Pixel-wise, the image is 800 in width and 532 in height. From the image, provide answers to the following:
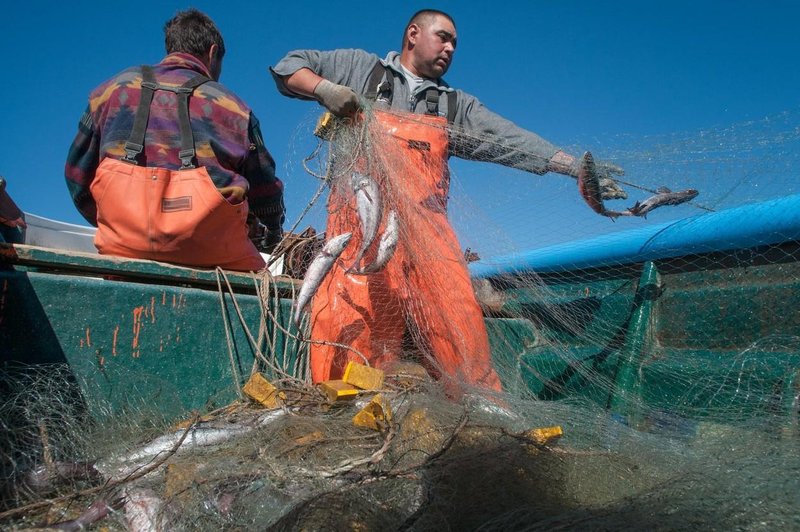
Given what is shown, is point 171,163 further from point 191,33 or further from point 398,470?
point 398,470

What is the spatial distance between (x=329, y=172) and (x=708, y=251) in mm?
2293

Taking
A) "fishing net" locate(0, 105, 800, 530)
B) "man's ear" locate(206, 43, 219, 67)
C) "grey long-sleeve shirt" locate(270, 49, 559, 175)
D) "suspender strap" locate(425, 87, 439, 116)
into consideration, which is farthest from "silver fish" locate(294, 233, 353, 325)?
"man's ear" locate(206, 43, 219, 67)

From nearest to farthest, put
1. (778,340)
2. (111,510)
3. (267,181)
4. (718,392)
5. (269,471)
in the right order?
(111,510), (269,471), (718,392), (778,340), (267,181)

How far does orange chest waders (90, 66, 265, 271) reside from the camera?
257 centimetres

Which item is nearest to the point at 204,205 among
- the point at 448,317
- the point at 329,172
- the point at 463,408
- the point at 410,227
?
the point at 329,172

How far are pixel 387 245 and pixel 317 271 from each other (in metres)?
0.39

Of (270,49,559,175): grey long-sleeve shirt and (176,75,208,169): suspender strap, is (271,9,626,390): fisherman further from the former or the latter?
(176,75,208,169): suspender strap

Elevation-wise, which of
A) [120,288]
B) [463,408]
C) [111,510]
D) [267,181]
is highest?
[267,181]

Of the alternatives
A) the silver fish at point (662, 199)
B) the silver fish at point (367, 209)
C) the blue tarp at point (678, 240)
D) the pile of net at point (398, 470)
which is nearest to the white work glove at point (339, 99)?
the silver fish at point (367, 209)

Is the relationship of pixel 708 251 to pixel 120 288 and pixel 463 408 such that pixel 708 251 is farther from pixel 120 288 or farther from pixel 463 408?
pixel 120 288

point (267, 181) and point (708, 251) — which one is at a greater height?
point (267, 181)

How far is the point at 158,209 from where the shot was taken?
257 centimetres

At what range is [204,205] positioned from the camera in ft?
8.63

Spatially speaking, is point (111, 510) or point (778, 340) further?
point (778, 340)
